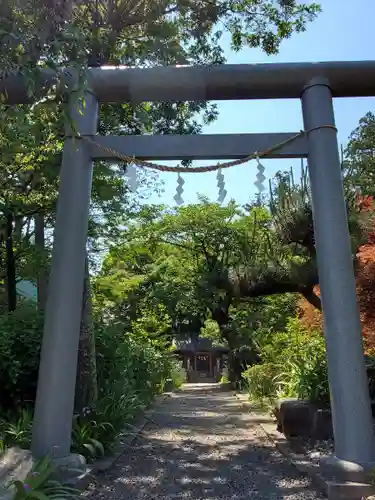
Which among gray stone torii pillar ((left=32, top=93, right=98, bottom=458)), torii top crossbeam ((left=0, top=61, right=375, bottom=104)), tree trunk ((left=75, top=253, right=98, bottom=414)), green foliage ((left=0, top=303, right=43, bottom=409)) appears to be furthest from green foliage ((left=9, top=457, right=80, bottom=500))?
torii top crossbeam ((left=0, top=61, right=375, bottom=104))

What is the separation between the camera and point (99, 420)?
19.3ft

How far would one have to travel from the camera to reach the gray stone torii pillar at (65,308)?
4598 mm

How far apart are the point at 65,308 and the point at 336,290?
265 cm

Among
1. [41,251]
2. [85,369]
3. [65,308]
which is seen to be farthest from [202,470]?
[41,251]

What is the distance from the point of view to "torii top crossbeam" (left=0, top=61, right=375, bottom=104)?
207 inches

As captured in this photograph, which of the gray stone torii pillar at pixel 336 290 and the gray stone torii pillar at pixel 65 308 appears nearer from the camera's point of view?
the gray stone torii pillar at pixel 336 290

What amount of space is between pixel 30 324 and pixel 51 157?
2648mm

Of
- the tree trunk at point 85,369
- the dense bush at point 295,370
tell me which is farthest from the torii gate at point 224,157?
the dense bush at point 295,370

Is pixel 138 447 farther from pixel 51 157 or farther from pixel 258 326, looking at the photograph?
pixel 258 326

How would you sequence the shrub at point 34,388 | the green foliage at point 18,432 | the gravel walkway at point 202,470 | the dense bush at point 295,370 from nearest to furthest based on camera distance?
the gravel walkway at point 202,470 < the green foliage at point 18,432 < the shrub at point 34,388 < the dense bush at point 295,370

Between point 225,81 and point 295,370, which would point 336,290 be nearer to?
point 225,81

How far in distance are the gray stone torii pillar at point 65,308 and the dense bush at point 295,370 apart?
3.65 meters

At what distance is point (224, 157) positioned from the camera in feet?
17.5

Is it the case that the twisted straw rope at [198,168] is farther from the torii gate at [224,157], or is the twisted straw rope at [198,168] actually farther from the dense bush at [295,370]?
the dense bush at [295,370]
